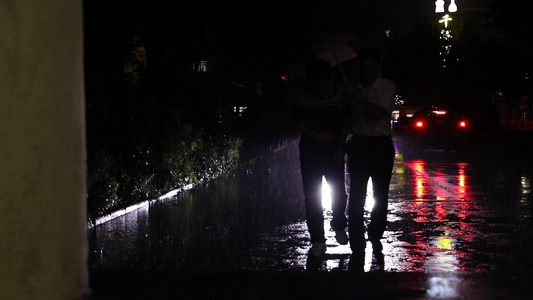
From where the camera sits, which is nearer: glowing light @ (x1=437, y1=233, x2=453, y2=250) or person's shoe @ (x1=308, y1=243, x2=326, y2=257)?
person's shoe @ (x1=308, y1=243, x2=326, y2=257)

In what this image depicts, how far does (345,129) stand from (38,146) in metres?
3.84

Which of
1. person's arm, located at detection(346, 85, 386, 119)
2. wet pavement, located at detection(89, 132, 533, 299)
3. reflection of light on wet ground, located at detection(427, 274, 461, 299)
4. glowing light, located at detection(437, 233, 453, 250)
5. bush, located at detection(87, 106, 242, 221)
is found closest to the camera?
reflection of light on wet ground, located at detection(427, 274, 461, 299)

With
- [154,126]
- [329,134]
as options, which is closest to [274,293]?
[329,134]

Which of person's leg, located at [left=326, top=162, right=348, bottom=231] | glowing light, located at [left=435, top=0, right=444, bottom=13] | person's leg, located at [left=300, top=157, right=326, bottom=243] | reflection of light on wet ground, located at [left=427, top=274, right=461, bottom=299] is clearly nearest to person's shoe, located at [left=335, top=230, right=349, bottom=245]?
person's leg, located at [left=326, top=162, right=348, bottom=231]

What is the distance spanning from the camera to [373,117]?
8086 millimetres

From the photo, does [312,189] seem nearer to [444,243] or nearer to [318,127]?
[318,127]

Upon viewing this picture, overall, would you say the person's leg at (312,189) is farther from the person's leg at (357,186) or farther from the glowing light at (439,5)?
the glowing light at (439,5)

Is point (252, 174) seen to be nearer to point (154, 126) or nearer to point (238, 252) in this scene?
point (154, 126)

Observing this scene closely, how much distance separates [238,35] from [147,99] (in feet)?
27.7

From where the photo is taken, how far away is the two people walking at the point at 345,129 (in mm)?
8070

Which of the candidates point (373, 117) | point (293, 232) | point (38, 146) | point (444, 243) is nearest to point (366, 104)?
point (373, 117)

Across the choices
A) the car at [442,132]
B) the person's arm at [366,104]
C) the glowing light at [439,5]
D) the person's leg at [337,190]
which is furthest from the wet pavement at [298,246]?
the glowing light at [439,5]

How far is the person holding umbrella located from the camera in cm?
806

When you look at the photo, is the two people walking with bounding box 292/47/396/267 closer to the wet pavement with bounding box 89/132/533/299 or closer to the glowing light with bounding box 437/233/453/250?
the wet pavement with bounding box 89/132/533/299
